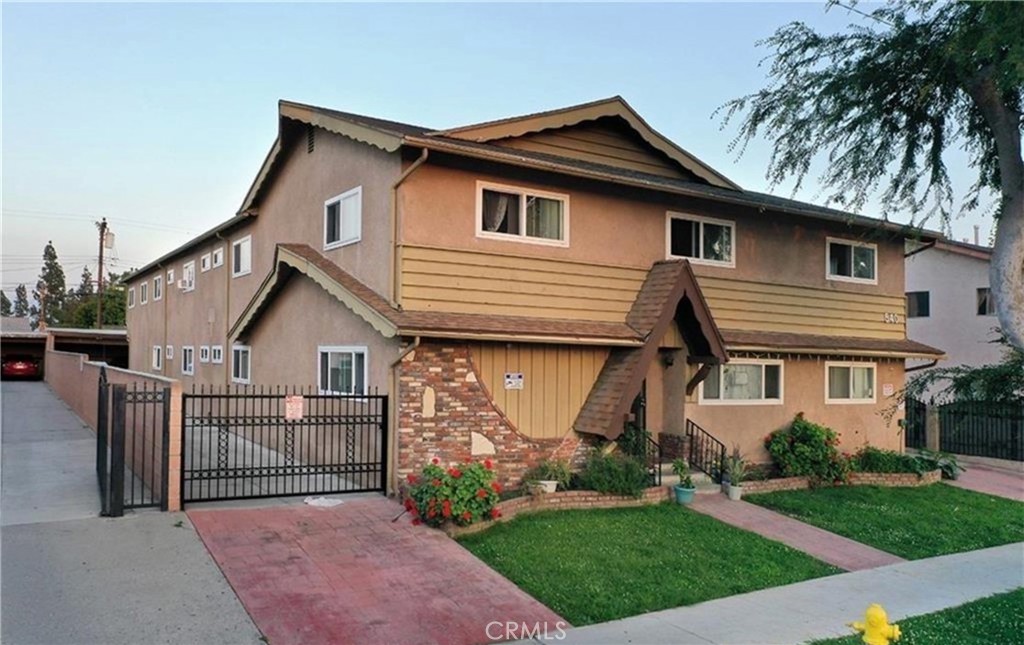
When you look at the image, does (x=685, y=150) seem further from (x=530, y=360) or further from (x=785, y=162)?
(x=530, y=360)

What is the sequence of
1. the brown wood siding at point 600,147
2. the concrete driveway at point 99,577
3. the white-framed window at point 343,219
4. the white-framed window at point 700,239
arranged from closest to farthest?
the concrete driveway at point 99,577
the white-framed window at point 343,219
the brown wood siding at point 600,147
the white-framed window at point 700,239

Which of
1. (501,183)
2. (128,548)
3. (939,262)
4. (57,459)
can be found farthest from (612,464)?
(939,262)

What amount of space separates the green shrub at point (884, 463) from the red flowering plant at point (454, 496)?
9.10 metres

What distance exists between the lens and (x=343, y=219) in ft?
42.7

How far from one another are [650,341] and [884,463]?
6.60 metres

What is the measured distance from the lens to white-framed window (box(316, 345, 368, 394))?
39.2ft

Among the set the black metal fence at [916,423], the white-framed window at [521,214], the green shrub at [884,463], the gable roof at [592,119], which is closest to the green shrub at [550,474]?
the white-framed window at [521,214]

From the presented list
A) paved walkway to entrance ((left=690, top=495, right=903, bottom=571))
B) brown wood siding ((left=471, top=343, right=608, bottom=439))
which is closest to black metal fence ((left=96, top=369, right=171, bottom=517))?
brown wood siding ((left=471, top=343, right=608, bottom=439))

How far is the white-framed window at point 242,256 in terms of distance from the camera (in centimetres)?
1892

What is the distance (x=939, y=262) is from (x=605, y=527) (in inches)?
860

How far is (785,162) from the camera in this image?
1177 cm

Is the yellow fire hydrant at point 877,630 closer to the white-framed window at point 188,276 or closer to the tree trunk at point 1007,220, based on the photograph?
the tree trunk at point 1007,220

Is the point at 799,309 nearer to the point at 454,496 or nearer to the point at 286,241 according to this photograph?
the point at 454,496

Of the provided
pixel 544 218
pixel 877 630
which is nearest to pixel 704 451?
pixel 544 218
